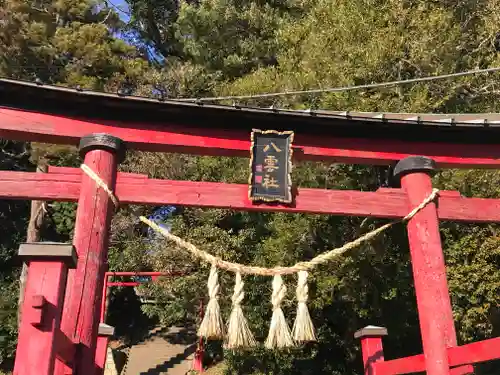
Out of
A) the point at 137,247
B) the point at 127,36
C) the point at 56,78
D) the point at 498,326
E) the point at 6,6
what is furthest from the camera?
the point at 127,36

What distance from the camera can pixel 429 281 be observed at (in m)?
4.12

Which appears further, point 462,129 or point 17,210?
point 17,210

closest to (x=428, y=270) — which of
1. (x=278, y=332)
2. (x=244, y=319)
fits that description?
(x=278, y=332)

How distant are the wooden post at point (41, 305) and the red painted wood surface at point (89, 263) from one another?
918mm

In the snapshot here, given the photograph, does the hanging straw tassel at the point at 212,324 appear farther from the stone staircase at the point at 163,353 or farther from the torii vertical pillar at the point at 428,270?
the stone staircase at the point at 163,353

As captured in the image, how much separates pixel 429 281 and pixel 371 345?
4.43 feet

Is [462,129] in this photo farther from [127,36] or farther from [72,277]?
[127,36]

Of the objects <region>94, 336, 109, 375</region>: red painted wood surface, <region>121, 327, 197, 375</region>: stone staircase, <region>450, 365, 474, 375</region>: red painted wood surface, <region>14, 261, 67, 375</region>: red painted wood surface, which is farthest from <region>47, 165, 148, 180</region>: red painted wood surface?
<region>121, 327, 197, 375</region>: stone staircase

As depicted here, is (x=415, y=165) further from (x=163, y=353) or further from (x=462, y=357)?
(x=163, y=353)

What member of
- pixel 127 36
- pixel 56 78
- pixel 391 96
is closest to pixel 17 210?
pixel 56 78

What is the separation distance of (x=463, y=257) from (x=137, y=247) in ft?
A: 24.2

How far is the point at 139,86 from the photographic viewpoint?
1449 cm

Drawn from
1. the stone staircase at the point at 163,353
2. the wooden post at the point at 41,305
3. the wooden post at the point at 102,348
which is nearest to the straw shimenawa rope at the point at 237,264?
the wooden post at the point at 41,305

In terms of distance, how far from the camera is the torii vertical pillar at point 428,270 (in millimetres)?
3922
